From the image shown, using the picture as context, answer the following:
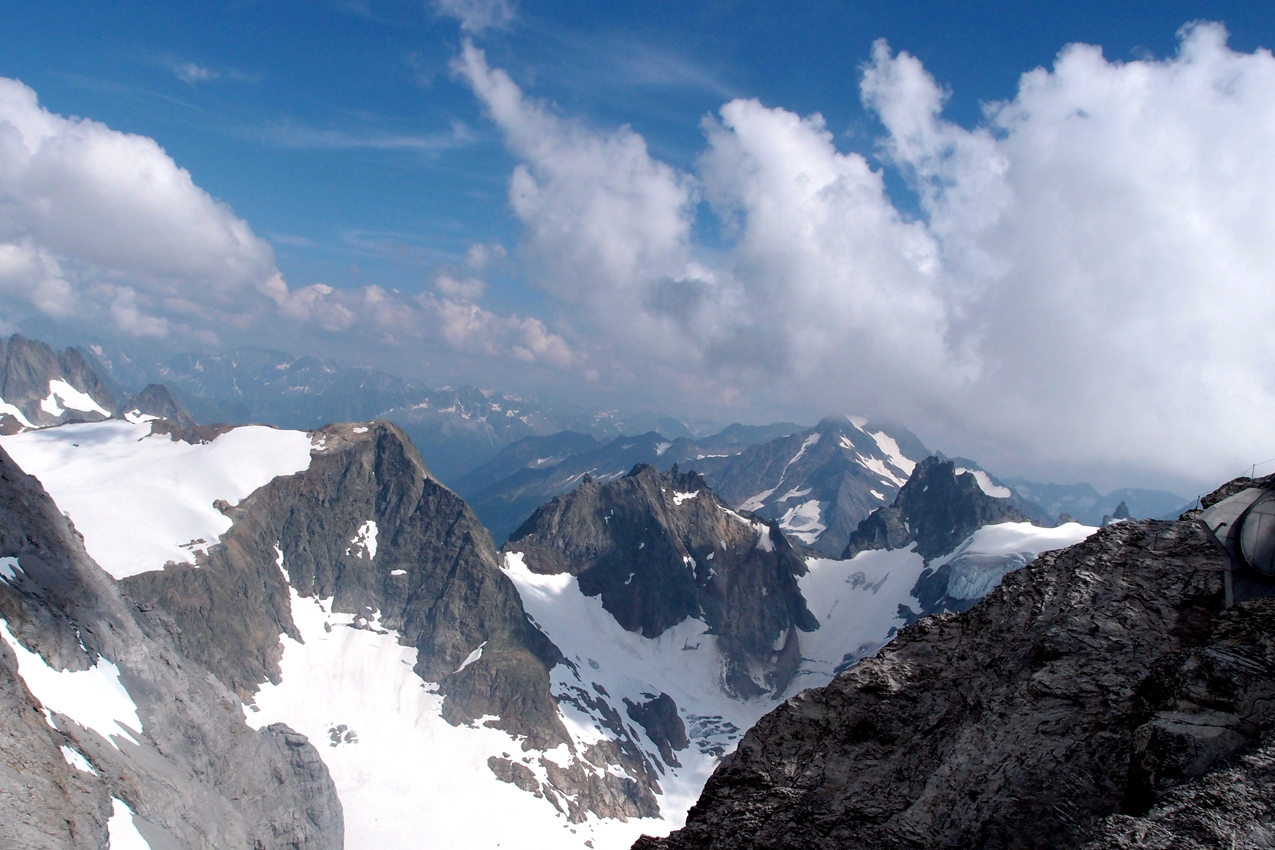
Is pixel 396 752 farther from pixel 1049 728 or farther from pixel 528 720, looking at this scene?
pixel 1049 728

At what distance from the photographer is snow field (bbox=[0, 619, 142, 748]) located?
5962cm

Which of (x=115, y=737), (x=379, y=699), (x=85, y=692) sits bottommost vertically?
(x=379, y=699)

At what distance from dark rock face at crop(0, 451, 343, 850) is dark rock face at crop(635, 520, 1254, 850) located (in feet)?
146

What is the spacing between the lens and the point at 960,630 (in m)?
15.3

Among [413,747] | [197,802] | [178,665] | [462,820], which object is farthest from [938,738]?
[413,747]

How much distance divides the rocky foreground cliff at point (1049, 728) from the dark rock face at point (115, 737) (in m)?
44.3

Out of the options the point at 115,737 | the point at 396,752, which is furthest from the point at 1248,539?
the point at 396,752

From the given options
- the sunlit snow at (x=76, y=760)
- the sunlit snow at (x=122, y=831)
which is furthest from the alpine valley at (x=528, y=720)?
the sunlit snow at (x=76, y=760)

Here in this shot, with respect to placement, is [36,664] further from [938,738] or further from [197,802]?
[938,738]

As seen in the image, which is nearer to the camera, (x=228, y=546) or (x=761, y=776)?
(x=761, y=776)

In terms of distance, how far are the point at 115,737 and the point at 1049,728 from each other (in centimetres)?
8593

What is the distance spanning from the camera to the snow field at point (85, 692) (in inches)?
2347

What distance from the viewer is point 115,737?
67.6 meters

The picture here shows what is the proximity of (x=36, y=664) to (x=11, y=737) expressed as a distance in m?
25.9
